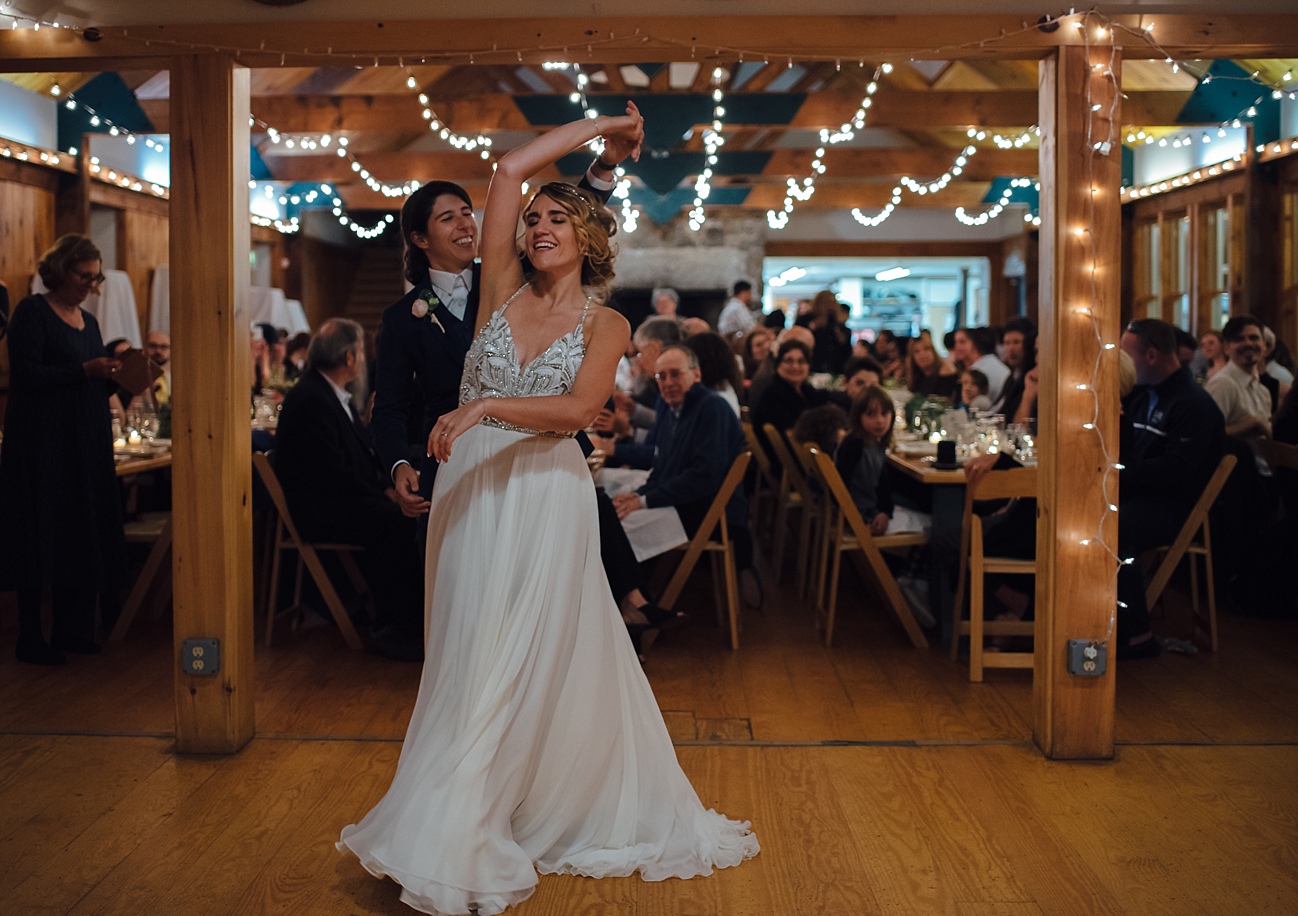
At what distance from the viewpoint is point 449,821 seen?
2588mm

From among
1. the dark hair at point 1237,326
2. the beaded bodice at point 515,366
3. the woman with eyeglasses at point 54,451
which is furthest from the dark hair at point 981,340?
the beaded bodice at point 515,366

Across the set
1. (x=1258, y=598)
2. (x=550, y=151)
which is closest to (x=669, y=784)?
(x=550, y=151)

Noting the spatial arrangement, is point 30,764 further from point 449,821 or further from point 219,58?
point 219,58

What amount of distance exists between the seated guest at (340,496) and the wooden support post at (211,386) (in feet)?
3.96

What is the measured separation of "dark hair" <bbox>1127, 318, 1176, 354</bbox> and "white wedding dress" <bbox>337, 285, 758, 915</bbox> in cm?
301

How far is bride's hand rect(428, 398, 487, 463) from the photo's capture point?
2477 mm

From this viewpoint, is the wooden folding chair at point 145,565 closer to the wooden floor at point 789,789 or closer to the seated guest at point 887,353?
the wooden floor at point 789,789


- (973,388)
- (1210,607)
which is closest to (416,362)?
(1210,607)

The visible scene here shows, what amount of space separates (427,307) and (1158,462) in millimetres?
3104

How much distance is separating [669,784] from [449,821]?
601mm

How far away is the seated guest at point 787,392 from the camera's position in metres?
7.06

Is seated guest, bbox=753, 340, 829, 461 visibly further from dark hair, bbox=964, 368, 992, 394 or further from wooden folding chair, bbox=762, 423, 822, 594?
dark hair, bbox=964, 368, 992, 394

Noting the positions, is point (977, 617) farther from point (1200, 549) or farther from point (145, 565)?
point (145, 565)

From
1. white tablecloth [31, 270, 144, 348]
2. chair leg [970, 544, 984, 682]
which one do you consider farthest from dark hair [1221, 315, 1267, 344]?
white tablecloth [31, 270, 144, 348]
